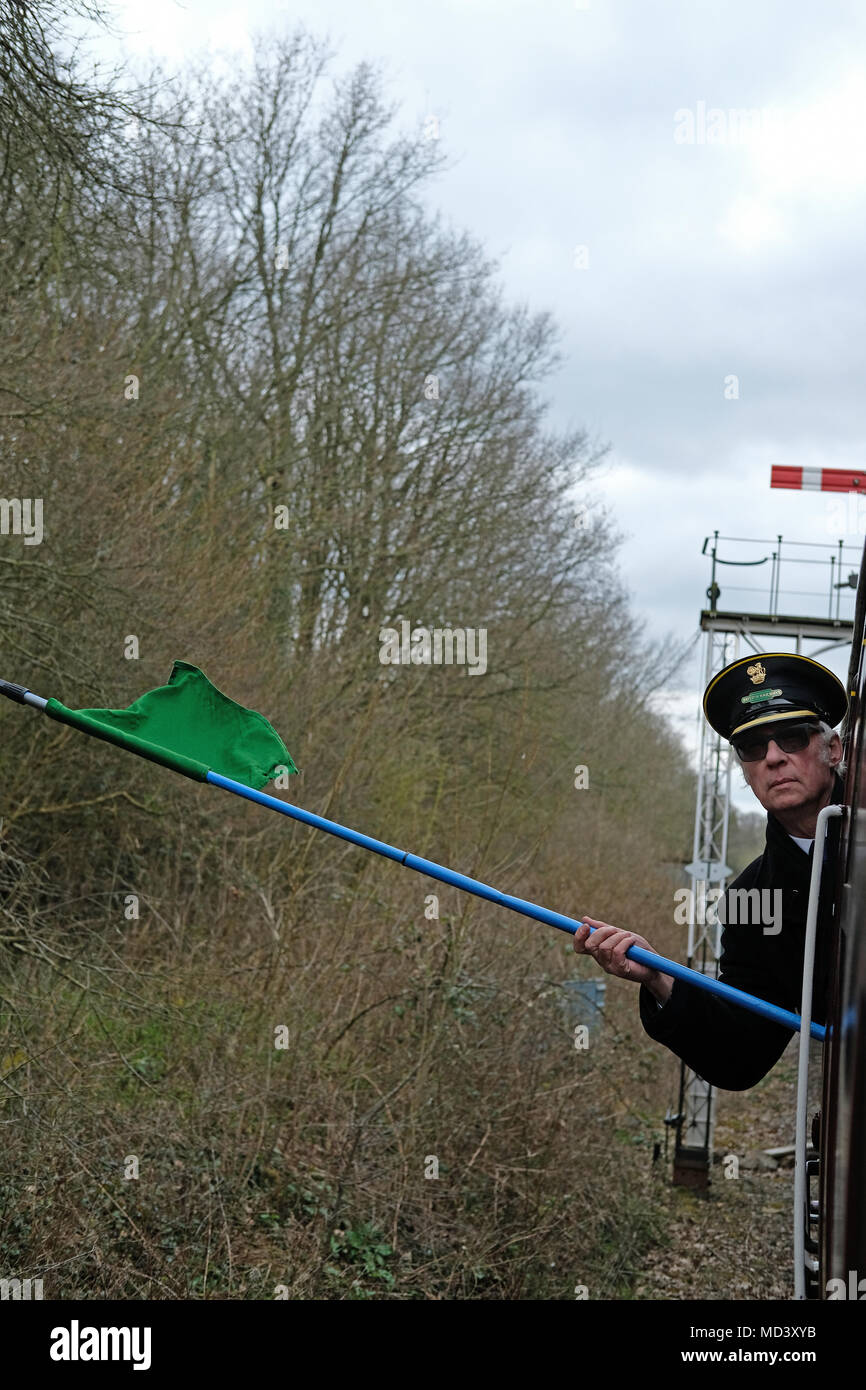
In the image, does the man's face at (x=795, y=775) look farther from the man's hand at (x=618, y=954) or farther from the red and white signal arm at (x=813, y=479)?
the red and white signal arm at (x=813, y=479)

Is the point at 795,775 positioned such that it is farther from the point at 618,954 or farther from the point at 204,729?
the point at 204,729

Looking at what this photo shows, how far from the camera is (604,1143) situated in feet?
32.4

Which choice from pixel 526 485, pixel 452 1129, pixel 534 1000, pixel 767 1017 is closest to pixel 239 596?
pixel 534 1000

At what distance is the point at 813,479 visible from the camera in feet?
44.4

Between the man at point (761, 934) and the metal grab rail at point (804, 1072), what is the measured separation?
49cm

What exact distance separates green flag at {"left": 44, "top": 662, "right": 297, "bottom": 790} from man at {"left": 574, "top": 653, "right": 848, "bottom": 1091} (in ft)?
4.54

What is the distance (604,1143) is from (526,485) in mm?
14209

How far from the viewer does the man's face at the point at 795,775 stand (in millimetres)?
3793

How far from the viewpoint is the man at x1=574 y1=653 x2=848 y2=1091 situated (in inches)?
146

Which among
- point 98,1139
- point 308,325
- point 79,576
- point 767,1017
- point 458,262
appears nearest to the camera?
point 767,1017
